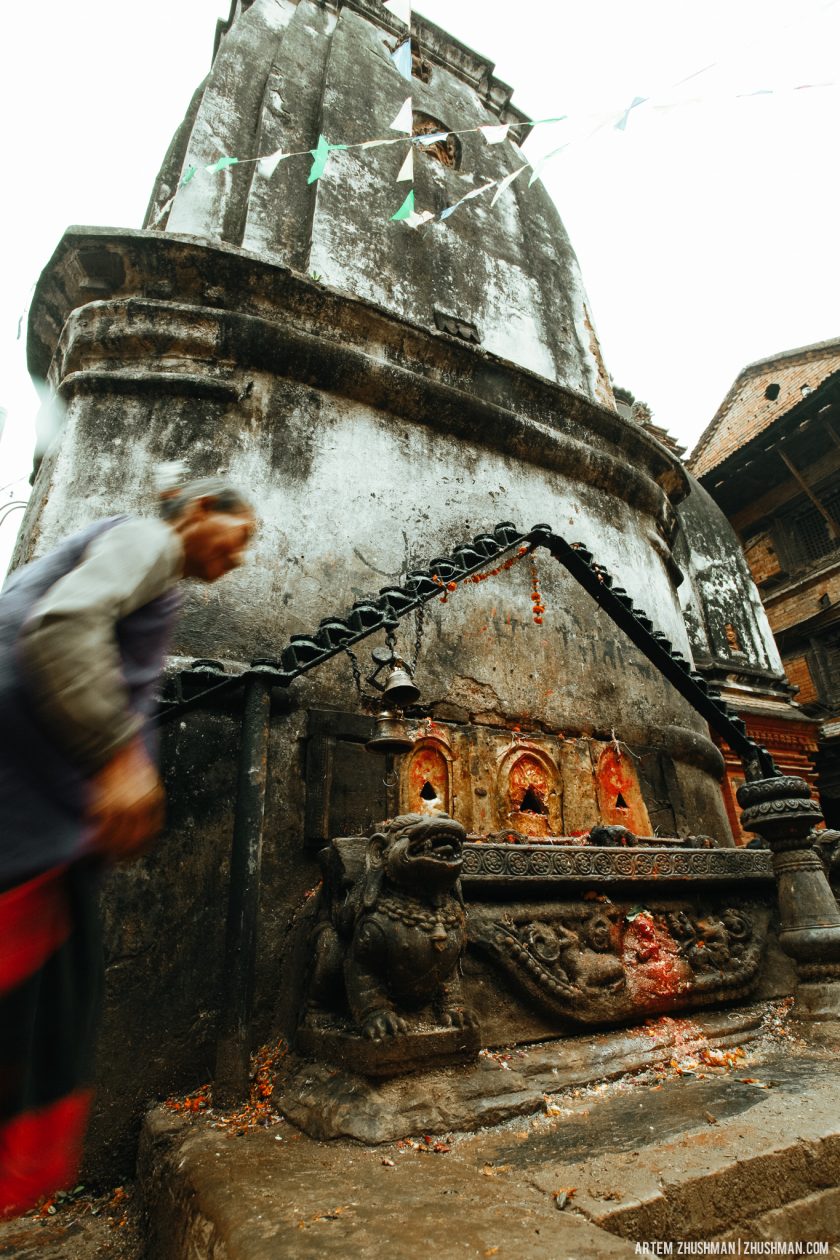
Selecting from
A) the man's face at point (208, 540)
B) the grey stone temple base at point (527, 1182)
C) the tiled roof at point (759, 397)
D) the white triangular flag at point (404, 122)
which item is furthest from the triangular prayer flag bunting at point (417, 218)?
the tiled roof at point (759, 397)

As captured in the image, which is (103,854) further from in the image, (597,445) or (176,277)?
(597,445)

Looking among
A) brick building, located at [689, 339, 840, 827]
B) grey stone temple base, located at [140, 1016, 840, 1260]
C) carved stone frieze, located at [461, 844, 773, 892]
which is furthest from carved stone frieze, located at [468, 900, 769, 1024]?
brick building, located at [689, 339, 840, 827]

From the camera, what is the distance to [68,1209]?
2455 millimetres

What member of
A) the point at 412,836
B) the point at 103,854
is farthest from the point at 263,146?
the point at 103,854

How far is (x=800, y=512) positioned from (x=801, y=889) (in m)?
14.5

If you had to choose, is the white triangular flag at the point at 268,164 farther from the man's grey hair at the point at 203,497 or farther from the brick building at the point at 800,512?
the brick building at the point at 800,512

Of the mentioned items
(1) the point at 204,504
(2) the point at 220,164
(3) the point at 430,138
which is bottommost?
(1) the point at 204,504

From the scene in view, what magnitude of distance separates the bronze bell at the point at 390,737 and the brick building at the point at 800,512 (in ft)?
40.6

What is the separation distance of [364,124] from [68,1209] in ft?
29.8

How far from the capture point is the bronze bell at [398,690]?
329 cm

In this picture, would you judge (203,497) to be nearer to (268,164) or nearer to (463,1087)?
(463,1087)

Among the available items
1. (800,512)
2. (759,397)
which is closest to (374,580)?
(800,512)

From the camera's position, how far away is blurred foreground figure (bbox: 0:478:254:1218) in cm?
124

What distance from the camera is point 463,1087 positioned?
90.6 inches
